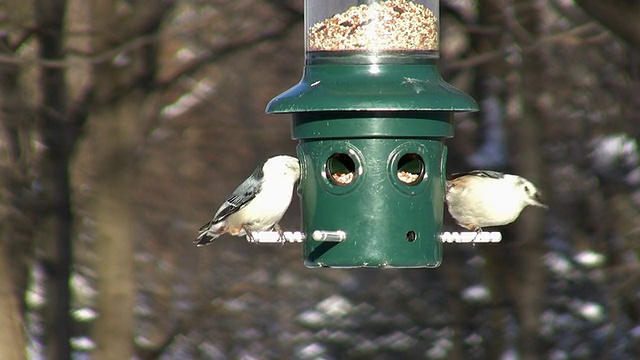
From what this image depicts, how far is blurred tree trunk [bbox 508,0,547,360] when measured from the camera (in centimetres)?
1061

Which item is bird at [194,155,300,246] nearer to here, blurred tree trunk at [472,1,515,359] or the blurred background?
the blurred background

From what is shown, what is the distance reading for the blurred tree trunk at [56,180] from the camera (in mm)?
9422

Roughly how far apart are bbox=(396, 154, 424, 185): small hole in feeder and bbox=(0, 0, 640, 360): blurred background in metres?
1.82

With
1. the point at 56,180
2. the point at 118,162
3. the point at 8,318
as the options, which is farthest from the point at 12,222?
the point at 8,318

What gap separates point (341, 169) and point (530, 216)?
598 cm

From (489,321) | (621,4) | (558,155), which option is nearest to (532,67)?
(558,155)

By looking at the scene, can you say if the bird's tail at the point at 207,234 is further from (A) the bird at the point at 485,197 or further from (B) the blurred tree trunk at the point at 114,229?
(B) the blurred tree trunk at the point at 114,229

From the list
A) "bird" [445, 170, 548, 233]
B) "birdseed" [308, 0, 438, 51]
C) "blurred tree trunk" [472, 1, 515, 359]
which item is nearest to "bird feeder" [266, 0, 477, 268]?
"birdseed" [308, 0, 438, 51]

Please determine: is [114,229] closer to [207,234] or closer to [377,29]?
[207,234]

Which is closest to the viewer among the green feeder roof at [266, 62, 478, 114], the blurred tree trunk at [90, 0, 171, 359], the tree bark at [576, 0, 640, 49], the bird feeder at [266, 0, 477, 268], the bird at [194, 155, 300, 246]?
the green feeder roof at [266, 62, 478, 114]

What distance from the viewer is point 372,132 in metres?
4.92

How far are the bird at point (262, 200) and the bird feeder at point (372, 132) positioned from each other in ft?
0.31

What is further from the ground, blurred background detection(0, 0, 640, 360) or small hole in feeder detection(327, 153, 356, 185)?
small hole in feeder detection(327, 153, 356, 185)

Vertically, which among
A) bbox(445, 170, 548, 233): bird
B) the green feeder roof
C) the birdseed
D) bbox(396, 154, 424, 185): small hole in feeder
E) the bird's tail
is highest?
the birdseed
